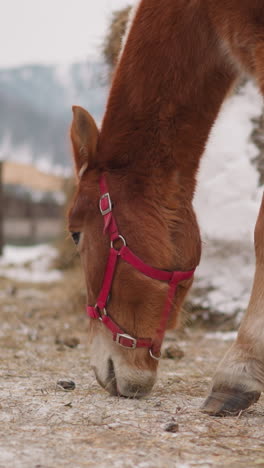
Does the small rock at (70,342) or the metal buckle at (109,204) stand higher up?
the metal buckle at (109,204)

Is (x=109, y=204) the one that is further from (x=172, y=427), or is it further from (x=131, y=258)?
(x=172, y=427)

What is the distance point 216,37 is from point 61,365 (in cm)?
205

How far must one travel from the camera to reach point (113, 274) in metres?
2.84

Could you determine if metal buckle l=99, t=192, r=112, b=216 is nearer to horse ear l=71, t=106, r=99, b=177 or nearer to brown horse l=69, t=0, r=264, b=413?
brown horse l=69, t=0, r=264, b=413

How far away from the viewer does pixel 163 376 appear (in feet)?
11.5

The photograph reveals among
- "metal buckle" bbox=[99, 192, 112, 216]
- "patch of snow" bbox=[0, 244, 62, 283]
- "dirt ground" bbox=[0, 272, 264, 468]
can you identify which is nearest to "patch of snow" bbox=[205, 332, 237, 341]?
"dirt ground" bbox=[0, 272, 264, 468]

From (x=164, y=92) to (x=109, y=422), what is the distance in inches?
56.9

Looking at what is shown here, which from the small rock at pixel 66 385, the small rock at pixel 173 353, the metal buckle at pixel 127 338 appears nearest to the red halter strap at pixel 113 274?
the metal buckle at pixel 127 338

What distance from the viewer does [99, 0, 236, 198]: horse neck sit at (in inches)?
114

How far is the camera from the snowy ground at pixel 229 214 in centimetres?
555

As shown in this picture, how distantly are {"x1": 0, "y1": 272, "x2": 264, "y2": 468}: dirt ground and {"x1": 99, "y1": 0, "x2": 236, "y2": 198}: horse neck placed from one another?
1035 mm

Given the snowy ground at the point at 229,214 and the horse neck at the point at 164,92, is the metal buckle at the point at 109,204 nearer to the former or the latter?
the horse neck at the point at 164,92

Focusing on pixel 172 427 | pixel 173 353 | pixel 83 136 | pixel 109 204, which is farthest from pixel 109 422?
pixel 173 353

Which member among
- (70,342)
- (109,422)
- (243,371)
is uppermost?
(243,371)
